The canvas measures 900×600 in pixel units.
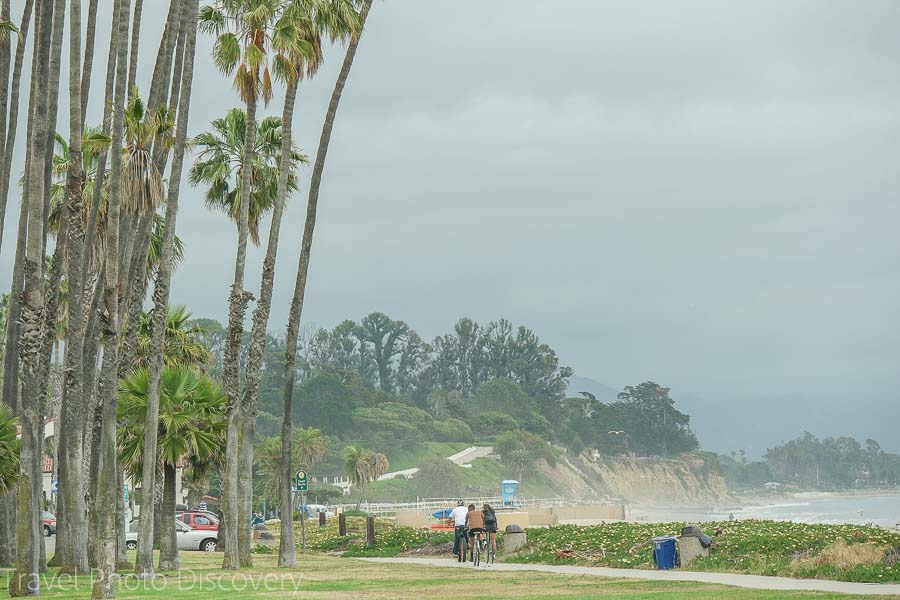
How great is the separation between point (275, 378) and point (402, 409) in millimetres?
22868

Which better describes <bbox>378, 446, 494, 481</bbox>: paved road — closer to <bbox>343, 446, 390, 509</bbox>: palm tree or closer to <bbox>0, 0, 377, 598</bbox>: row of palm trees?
<bbox>343, 446, 390, 509</bbox>: palm tree

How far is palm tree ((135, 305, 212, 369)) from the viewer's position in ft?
127

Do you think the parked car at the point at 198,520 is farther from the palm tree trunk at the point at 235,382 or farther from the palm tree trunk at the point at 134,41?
the palm tree trunk at the point at 134,41

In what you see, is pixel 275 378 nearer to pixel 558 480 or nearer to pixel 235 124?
pixel 558 480

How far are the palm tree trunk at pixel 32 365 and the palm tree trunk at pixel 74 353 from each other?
108cm

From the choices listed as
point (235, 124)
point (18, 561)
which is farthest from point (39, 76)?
point (235, 124)

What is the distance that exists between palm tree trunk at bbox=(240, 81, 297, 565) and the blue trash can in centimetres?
1022

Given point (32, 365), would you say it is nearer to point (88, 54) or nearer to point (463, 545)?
point (88, 54)

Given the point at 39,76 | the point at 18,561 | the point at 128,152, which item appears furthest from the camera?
the point at 128,152

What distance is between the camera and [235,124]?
3180 cm

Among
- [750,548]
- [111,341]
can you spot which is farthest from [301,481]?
[750,548]

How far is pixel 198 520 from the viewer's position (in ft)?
143

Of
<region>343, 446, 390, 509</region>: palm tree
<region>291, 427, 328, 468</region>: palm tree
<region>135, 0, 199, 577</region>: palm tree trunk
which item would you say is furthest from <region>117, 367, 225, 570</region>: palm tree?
<region>343, 446, 390, 509</region>: palm tree

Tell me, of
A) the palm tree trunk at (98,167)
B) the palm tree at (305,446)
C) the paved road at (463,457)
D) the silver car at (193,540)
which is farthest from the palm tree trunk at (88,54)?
the paved road at (463,457)
